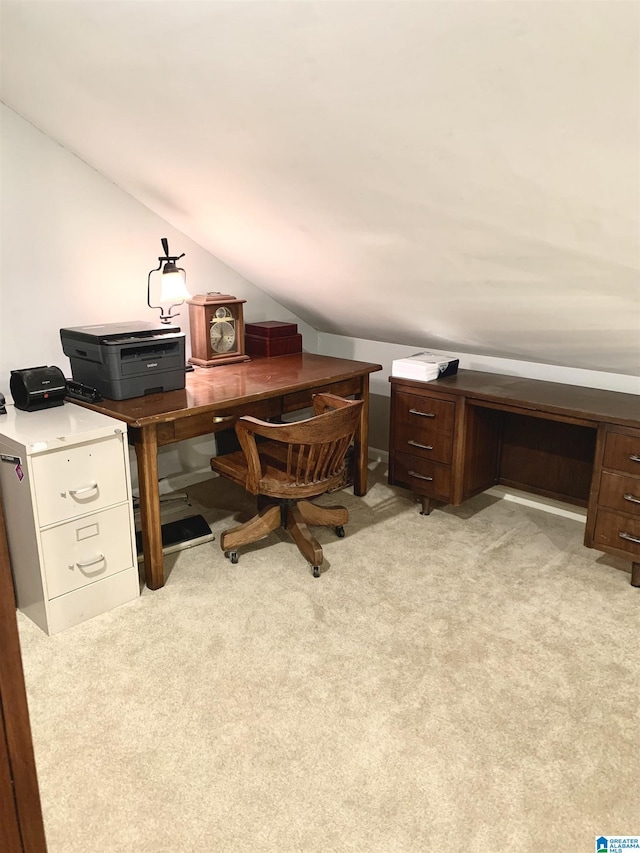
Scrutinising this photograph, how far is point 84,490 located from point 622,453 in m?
1.97

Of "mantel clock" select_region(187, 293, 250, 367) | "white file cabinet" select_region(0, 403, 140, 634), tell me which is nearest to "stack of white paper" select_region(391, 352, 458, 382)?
"mantel clock" select_region(187, 293, 250, 367)

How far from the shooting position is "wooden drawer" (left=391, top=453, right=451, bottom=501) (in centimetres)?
311

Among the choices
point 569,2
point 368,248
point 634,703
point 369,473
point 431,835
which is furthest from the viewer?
point 369,473

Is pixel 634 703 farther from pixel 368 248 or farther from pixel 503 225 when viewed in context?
pixel 368 248

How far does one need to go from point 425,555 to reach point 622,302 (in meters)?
1.28

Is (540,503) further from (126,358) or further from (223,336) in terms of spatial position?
(126,358)

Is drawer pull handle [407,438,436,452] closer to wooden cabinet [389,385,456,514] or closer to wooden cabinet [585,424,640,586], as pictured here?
wooden cabinet [389,385,456,514]

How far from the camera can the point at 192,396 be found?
2.65 meters

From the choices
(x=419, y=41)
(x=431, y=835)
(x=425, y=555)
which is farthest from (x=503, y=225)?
(x=431, y=835)

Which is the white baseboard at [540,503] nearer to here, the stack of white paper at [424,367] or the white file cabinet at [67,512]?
the stack of white paper at [424,367]

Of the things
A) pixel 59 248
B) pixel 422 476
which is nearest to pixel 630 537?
pixel 422 476

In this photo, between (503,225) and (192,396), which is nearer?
(503,225)

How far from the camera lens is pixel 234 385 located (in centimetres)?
284

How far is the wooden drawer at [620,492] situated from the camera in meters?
2.47
